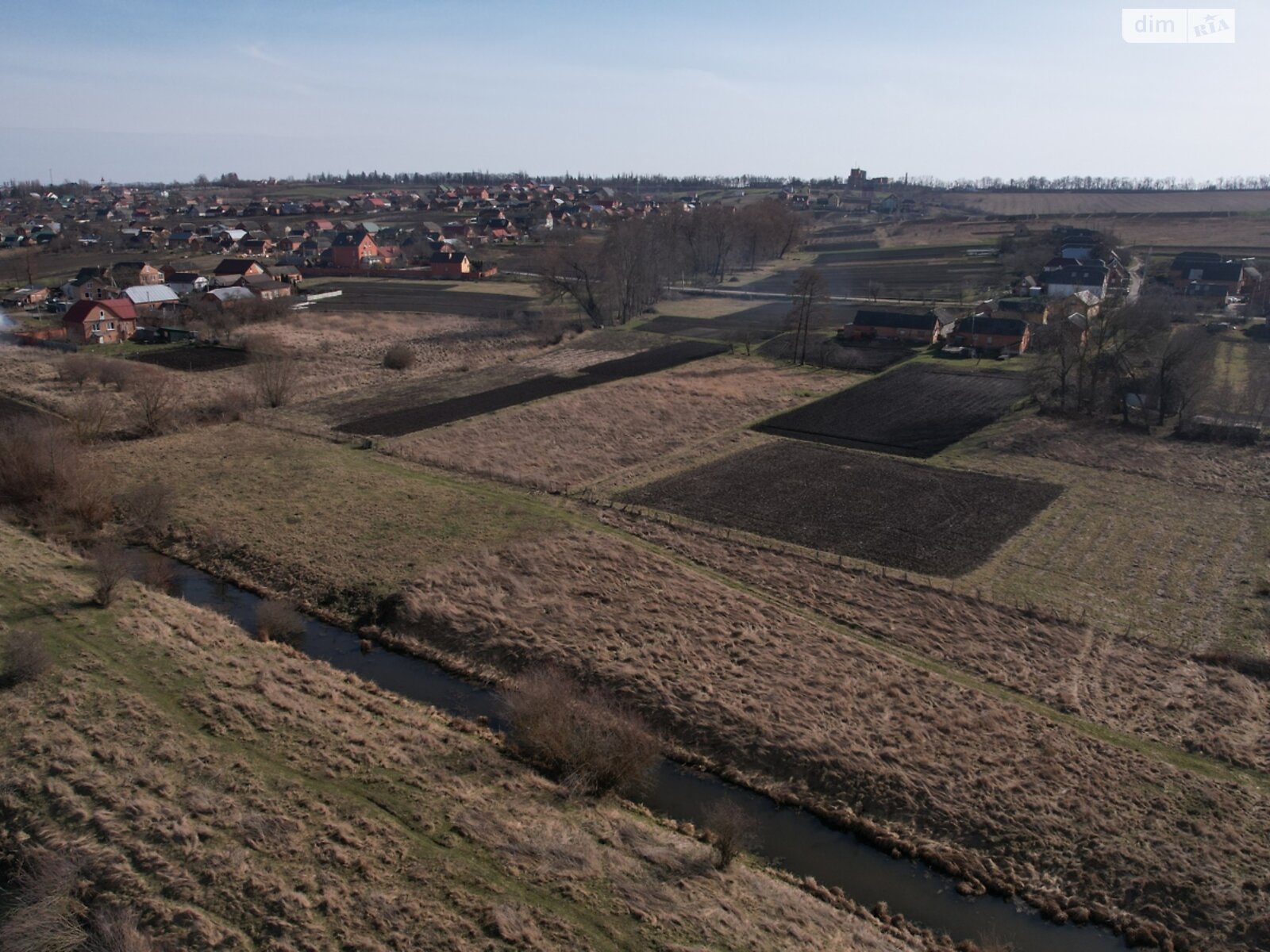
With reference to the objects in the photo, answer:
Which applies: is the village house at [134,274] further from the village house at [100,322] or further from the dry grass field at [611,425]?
the dry grass field at [611,425]

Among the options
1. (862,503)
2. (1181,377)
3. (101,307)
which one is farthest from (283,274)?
(1181,377)

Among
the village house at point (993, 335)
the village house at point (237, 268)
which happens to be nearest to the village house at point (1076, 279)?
→ the village house at point (993, 335)

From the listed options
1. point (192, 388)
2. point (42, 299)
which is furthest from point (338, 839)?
point (42, 299)

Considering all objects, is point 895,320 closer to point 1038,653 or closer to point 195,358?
point 1038,653

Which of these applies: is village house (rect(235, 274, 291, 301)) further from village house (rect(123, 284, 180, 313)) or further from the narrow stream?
the narrow stream

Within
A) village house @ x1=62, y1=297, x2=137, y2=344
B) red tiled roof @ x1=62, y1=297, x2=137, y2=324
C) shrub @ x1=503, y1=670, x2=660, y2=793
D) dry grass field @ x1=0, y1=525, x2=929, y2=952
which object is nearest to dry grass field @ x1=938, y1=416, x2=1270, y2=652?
shrub @ x1=503, y1=670, x2=660, y2=793

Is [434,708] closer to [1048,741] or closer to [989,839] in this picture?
[989,839]
